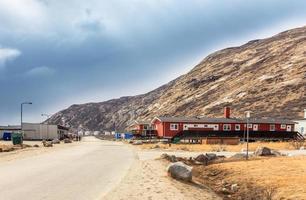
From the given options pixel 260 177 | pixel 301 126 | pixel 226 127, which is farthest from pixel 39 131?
pixel 260 177

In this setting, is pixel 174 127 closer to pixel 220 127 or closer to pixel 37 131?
pixel 220 127

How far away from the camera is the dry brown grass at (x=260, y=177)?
72.9 ft

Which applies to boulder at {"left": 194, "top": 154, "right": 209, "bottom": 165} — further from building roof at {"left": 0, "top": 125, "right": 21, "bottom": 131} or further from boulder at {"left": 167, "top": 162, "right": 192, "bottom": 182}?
building roof at {"left": 0, "top": 125, "right": 21, "bottom": 131}

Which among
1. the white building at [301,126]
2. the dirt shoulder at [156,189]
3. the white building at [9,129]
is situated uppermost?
the dirt shoulder at [156,189]

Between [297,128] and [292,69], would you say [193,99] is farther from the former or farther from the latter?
[297,128]

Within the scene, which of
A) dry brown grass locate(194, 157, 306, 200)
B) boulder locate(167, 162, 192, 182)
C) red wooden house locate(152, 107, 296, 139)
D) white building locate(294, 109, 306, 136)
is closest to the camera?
dry brown grass locate(194, 157, 306, 200)

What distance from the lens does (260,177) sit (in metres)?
26.6

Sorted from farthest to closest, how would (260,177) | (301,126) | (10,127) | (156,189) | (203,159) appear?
1. (10,127)
2. (301,126)
3. (203,159)
4. (260,177)
5. (156,189)

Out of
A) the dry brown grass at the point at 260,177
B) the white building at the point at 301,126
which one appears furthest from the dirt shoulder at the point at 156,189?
the white building at the point at 301,126

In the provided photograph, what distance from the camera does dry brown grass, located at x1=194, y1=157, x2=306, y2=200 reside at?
22234 mm

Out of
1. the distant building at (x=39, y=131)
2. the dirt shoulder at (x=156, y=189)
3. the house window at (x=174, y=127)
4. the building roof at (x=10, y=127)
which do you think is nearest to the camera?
the dirt shoulder at (x=156, y=189)

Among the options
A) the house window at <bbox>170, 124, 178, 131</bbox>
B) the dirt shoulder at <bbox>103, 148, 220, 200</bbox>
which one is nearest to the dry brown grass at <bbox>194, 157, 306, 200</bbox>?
the dirt shoulder at <bbox>103, 148, 220, 200</bbox>

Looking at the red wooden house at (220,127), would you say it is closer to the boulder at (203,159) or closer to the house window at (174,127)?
the house window at (174,127)

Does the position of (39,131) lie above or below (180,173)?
below
